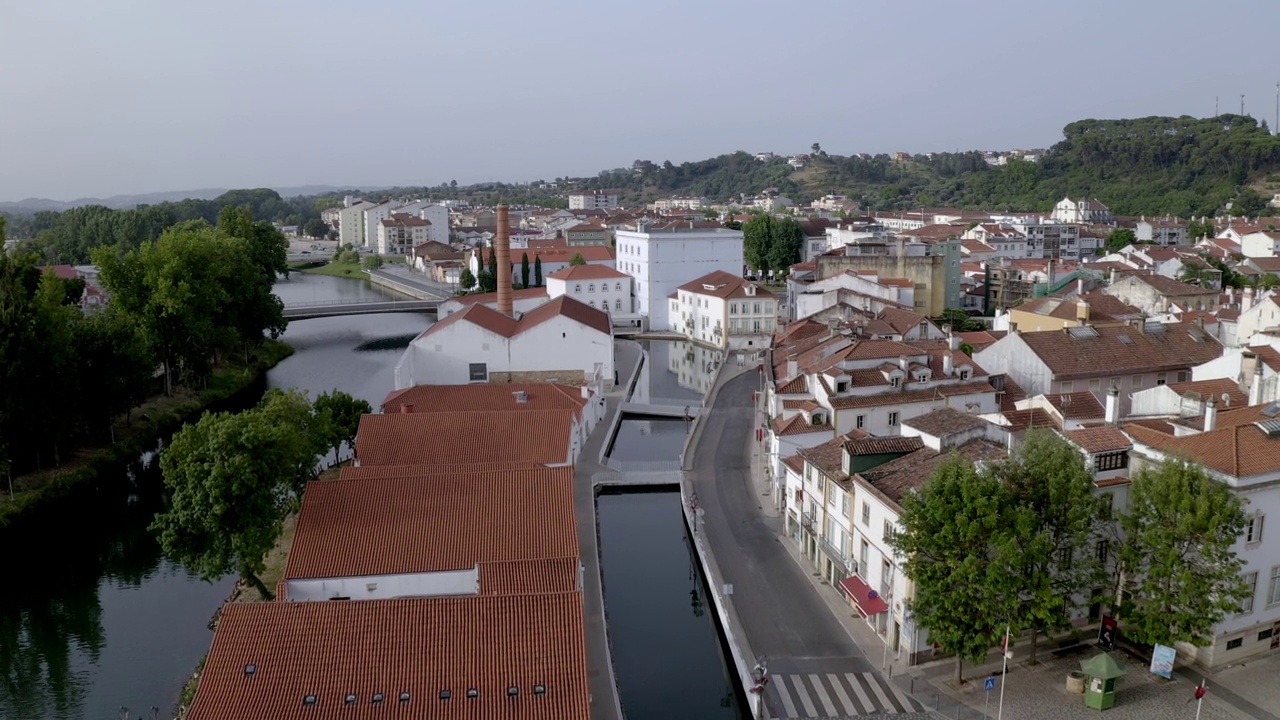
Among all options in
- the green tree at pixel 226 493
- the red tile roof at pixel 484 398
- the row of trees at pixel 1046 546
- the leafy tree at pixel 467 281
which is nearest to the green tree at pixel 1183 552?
the row of trees at pixel 1046 546

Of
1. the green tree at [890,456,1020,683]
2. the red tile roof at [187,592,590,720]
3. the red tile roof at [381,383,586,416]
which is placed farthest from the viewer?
the red tile roof at [381,383,586,416]

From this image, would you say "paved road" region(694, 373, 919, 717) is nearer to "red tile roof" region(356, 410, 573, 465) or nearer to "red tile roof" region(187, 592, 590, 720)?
"red tile roof" region(187, 592, 590, 720)

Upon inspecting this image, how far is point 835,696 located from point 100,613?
15.8 metres

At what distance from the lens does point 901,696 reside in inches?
581

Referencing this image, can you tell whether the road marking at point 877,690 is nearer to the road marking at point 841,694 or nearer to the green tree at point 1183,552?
the road marking at point 841,694

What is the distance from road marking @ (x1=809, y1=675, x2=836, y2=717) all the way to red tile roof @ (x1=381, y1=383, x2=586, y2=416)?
14.4 meters

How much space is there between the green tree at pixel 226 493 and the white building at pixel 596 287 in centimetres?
3603

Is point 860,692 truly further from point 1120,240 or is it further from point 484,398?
point 1120,240

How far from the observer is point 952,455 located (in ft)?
49.9

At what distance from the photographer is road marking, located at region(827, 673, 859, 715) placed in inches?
569

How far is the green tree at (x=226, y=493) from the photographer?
17547 mm

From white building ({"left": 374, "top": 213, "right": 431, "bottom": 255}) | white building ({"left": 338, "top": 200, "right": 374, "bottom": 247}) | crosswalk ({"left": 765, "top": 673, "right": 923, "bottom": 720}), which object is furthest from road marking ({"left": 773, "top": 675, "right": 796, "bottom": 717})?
white building ({"left": 338, "top": 200, "right": 374, "bottom": 247})

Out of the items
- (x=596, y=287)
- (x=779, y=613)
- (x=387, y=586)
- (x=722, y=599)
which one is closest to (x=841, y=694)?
(x=779, y=613)

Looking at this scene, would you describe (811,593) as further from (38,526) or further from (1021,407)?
(38,526)
